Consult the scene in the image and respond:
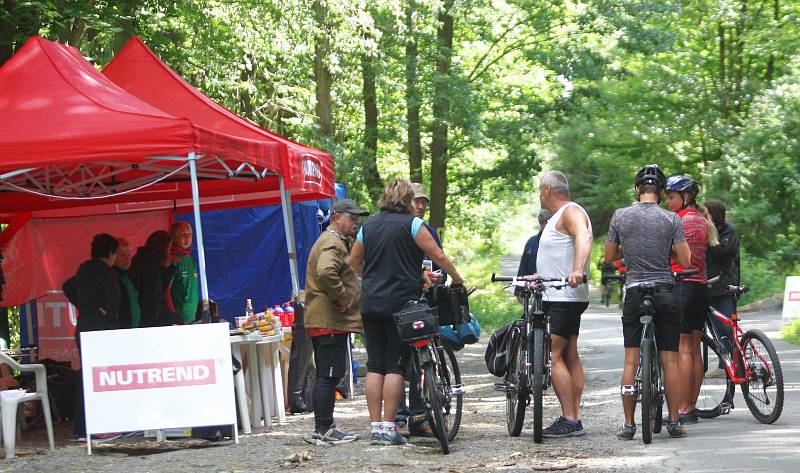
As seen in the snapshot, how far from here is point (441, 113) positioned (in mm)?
27562

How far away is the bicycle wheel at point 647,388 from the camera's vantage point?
27.1ft

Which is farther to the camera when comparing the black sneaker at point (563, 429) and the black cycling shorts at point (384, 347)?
the black sneaker at point (563, 429)

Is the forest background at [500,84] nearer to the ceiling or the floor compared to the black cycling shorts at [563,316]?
nearer to the ceiling

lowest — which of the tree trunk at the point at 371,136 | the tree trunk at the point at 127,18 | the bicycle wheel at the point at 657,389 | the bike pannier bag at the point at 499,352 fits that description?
the bicycle wheel at the point at 657,389

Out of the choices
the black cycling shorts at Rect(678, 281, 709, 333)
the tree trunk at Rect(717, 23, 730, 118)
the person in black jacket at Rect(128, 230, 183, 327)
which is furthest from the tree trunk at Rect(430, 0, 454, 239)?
the black cycling shorts at Rect(678, 281, 709, 333)

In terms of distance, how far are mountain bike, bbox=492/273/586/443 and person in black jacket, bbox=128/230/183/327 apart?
128 inches

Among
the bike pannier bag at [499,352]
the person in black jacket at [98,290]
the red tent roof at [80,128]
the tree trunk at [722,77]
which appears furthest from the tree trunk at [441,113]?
the bike pannier bag at [499,352]

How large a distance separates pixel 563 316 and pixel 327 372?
1.85m

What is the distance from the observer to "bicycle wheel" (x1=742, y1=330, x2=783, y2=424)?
30.1 feet

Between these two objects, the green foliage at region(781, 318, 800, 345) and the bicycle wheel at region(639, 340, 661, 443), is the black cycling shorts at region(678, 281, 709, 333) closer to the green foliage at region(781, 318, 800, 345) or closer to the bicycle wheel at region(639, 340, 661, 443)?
the bicycle wheel at region(639, 340, 661, 443)

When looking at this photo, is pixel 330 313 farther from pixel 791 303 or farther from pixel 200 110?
pixel 791 303

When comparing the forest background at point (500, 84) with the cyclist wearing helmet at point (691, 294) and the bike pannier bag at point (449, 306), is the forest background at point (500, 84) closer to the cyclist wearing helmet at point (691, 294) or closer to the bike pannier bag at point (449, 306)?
the bike pannier bag at point (449, 306)

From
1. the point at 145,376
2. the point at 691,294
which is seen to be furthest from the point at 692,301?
the point at 145,376

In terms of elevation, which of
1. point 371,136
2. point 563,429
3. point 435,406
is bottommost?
point 563,429
